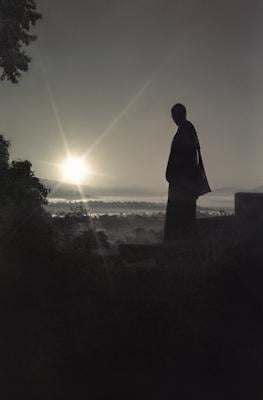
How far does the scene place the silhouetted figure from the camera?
15.5 meters

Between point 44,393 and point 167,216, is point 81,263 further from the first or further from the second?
point 44,393

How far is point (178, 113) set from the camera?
15.3 m

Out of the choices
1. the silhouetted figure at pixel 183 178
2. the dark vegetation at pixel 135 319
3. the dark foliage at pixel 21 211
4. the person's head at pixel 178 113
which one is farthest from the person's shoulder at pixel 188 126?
the dark foliage at pixel 21 211

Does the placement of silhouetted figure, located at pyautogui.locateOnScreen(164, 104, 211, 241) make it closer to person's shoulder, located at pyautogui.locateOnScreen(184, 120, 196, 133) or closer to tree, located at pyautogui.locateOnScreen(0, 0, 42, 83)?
person's shoulder, located at pyautogui.locateOnScreen(184, 120, 196, 133)

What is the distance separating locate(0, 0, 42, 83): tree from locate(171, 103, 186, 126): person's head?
458 centimetres

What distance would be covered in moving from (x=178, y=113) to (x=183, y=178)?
183cm

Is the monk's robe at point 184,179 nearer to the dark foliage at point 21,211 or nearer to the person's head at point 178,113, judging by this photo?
the person's head at point 178,113

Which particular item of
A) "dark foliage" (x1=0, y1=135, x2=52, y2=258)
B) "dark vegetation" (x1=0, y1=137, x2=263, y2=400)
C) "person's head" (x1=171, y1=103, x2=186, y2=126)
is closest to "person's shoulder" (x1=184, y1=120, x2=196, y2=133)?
"person's head" (x1=171, y1=103, x2=186, y2=126)

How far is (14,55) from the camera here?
15727 mm

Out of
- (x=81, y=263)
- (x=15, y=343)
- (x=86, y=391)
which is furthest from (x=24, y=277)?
(x=86, y=391)

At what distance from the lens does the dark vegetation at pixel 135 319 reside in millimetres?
8734

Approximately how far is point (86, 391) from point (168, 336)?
6.92 feet

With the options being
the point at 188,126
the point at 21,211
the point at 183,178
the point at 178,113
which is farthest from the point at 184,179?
the point at 21,211

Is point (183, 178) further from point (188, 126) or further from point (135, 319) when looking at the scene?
point (135, 319)
